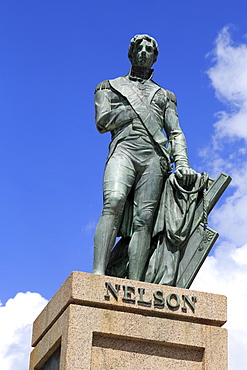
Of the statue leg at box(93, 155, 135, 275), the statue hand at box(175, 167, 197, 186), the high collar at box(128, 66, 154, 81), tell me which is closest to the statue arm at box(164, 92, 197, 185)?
the statue hand at box(175, 167, 197, 186)

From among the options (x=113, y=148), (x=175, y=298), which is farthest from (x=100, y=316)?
(x=113, y=148)

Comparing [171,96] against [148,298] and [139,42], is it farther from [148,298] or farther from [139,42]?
[148,298]

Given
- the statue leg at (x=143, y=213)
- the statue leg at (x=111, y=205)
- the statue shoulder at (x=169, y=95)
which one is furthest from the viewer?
the statue shoulder at (x=169, y=95)

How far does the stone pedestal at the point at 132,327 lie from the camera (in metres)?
10.1

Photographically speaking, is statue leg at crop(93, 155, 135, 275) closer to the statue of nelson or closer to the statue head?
the statue of nelson

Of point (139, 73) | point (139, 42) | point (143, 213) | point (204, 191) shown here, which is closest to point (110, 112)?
point (139, 73)

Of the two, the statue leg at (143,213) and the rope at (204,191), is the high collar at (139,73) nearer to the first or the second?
the statue leg at (143,213)

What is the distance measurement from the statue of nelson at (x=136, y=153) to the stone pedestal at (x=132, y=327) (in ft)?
2.49

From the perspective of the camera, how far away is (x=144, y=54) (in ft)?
41.3

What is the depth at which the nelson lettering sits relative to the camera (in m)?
10.4

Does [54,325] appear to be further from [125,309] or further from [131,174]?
[131,174]

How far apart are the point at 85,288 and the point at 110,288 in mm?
347

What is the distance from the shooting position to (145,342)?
10.4 meters

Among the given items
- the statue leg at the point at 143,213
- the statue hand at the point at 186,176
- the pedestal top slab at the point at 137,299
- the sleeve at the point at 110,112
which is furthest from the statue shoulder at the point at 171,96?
the pedestal top slab at the point at 137,299
